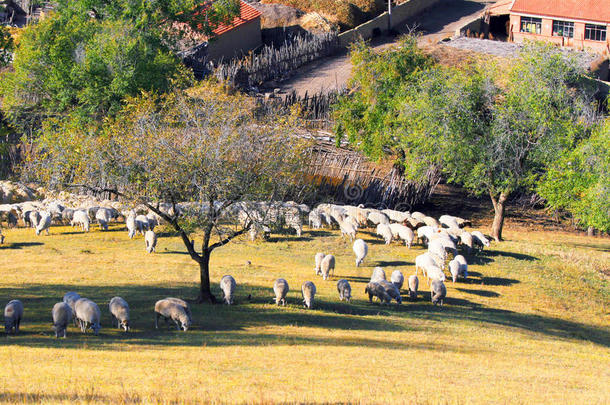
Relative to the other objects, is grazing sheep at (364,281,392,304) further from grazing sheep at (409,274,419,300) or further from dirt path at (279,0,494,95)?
dirt path at (279,0,494,95)

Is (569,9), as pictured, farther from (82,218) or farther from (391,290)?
(391,290)

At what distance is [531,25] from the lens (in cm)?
7438

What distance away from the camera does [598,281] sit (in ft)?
99.7

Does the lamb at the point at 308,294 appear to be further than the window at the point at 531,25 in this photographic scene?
No

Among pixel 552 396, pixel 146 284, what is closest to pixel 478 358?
pixel 552 396

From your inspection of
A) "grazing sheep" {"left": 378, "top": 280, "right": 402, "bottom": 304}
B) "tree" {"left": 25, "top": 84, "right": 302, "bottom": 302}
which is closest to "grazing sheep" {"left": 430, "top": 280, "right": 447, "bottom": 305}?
"grazing sheep" {"left": 378, "top": 280, "right": 402, "bottom": 304}

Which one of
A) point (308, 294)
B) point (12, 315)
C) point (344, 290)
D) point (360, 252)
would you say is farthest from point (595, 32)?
point (12, 315)

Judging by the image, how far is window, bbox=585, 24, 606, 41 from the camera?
70.6 meters

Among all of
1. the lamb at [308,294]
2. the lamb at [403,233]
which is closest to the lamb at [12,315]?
the lamb at [308,294]

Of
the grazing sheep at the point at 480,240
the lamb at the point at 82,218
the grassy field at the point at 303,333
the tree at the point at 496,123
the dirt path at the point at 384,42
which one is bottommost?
the grassy field at the point at 303,333

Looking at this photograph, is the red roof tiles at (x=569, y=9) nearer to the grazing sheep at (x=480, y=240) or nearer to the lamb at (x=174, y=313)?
the grazing sheep at (x=480, y=240)

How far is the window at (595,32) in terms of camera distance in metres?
70.6

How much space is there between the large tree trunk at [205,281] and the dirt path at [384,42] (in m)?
35.0

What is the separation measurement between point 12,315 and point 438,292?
44.3 feet
